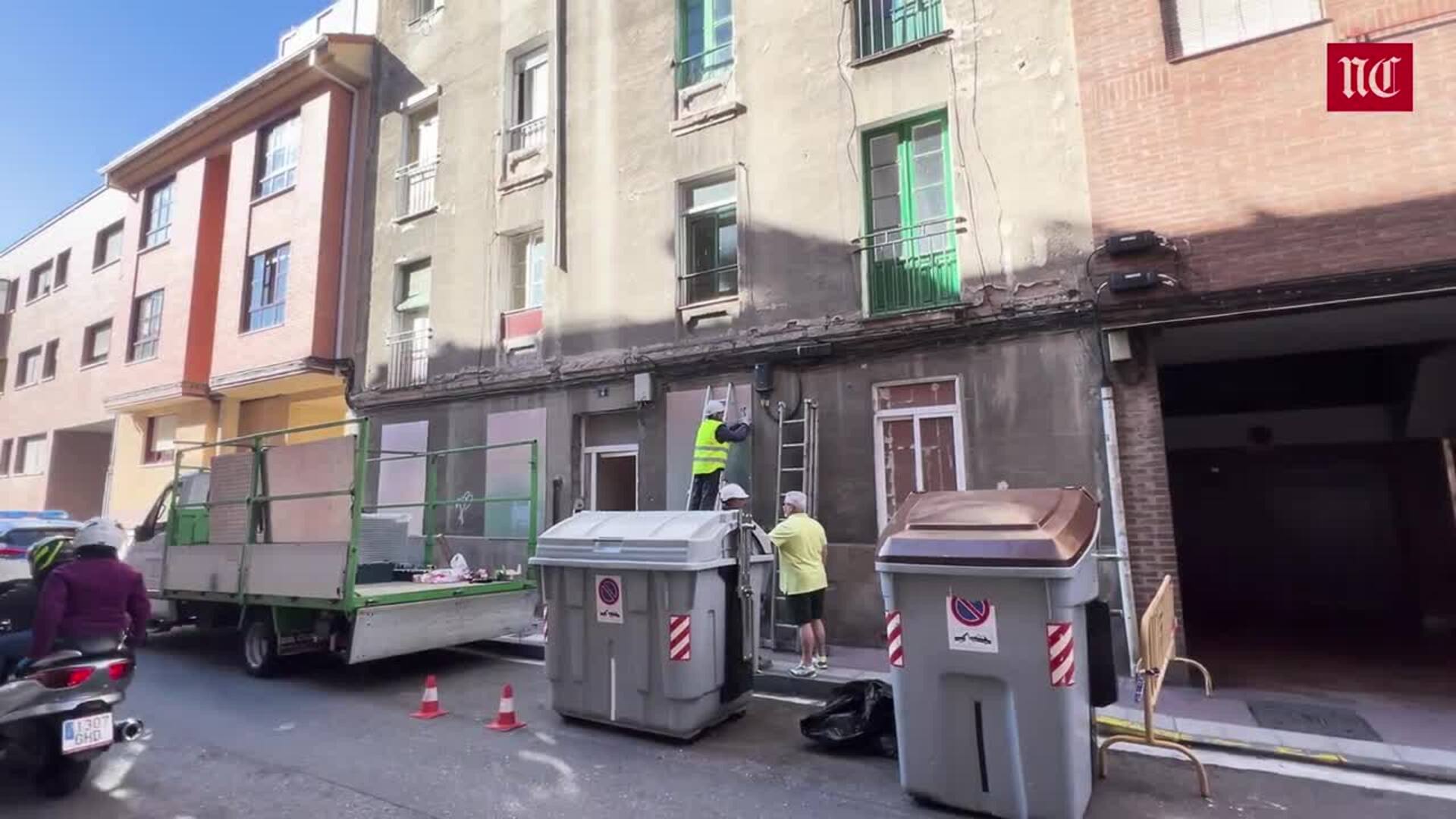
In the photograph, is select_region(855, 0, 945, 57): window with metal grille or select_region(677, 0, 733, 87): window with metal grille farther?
select_region(677, 0, 733, 87): window with metal grille

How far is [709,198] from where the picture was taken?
10.3 m

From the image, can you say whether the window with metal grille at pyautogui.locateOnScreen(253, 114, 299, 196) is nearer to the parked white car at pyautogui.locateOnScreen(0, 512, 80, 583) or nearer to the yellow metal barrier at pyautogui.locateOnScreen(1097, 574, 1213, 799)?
the parked white car at pyautogui.locateOnScreen(0, 512, 80, 583)

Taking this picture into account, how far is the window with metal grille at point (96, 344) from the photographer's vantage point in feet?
62.7

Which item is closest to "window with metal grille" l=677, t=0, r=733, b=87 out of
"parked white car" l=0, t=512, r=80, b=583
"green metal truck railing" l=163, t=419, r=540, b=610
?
"green metal truck railing" l=163, t=419, r=540, b=610

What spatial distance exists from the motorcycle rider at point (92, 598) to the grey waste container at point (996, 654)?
190 inches

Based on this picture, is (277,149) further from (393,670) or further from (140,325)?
(393,670)

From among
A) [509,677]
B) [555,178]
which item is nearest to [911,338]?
[509,677]

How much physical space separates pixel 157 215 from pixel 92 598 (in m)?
17.4

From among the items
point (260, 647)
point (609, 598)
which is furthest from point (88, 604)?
point (609, 598)

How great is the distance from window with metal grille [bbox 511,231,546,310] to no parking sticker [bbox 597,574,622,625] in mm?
7185

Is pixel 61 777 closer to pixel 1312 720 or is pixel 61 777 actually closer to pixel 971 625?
pixel 971 625

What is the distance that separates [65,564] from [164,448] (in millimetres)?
14718

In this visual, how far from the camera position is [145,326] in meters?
17.4

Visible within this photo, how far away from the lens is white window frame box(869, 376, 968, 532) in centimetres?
785
